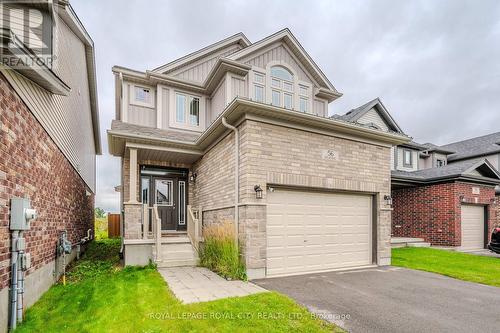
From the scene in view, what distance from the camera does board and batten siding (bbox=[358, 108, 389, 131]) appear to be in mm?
14906

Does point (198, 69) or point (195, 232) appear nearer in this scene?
point (195, 232)

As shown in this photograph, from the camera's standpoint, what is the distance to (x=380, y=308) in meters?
4.30

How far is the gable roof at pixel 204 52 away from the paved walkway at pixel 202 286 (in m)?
7.11

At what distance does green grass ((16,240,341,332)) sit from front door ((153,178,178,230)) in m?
4.31

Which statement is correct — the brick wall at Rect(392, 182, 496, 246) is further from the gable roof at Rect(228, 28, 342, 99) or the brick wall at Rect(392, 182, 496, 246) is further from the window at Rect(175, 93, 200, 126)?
the window at Rect(175, 93, 200, 126)

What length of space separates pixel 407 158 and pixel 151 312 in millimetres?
16801

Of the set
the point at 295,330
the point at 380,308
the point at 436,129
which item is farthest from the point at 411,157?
the point at 436,129

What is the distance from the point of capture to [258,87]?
385 inches

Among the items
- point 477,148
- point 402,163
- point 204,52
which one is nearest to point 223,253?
point 204,52

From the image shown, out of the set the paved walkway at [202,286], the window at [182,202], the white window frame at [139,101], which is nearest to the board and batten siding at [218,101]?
the white window frame at [139,101]

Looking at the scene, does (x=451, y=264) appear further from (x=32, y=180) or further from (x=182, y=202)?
(x=32, y=180)

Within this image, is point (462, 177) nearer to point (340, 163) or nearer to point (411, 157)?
point (411, 157)

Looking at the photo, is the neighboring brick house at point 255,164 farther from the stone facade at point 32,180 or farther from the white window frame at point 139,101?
the stone facade at point 32,180

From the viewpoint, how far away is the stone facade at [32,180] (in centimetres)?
358
